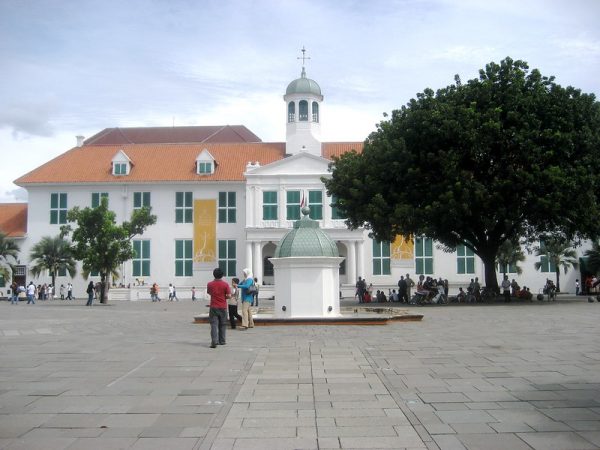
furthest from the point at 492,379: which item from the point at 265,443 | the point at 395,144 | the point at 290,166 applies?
the point at 290,166

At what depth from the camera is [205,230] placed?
52.9m

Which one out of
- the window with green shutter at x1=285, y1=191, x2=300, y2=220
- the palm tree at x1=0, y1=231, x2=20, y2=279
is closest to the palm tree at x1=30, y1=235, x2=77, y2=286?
the palm tree at x1=0, y1=231, x2=20, y2=279

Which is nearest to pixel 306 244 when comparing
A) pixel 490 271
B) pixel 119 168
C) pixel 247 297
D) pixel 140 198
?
pixel 247 297

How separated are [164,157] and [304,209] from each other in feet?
123

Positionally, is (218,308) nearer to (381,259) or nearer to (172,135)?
(381,259)

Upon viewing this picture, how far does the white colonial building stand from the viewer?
50781 mm

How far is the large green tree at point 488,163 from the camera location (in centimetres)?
2805

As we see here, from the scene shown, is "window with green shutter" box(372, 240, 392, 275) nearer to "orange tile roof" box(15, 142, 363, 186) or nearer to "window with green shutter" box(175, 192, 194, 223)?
"orange tile roof" box(15, 142, 363, 186)

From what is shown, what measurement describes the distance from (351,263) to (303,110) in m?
14.3

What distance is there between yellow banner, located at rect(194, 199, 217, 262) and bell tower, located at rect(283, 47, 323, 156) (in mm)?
8346

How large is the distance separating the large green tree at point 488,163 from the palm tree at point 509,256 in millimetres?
15506

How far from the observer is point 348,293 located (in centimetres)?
4566

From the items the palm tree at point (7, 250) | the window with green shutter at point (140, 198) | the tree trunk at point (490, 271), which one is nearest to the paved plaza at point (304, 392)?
the tree trunk at point (490, 271)

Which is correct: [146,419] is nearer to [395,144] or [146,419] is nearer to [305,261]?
[305,261]
